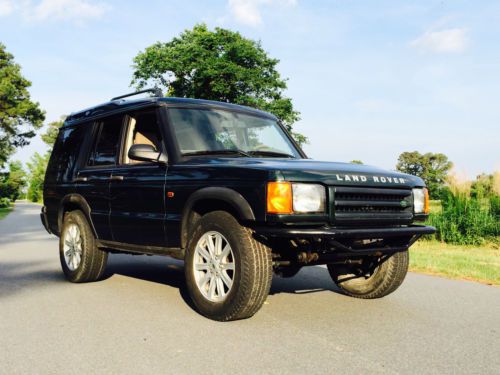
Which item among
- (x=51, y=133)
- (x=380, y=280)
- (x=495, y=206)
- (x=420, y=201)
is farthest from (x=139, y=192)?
(x=51, y=133)

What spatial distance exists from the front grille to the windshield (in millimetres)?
1297

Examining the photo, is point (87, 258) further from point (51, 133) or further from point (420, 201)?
point (51, 133)

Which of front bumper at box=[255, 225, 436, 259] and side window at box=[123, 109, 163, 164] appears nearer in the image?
front bumper at box=[255, 225, 436, 259]

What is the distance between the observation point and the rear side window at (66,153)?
675cm

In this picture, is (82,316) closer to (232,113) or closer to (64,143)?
(232,113)

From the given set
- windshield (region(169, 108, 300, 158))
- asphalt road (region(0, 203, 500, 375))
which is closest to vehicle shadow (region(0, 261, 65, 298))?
asphalt road (region(0, 203, 500, 375))

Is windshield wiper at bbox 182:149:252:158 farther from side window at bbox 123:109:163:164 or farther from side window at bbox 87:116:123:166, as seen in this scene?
side window at bbox 87:116:123:166

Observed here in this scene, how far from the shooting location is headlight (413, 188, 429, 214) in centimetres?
490

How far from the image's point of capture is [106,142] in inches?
246

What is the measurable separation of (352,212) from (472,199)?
9.66 m

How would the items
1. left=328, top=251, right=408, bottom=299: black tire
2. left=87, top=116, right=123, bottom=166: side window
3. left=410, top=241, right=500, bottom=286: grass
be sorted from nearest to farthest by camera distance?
left=328, top=251, right=408, bottom=299: black tire < left=87, top=116, right=123, bottom=166: side window < left=410, top=241, right=500, bottom=286: grass

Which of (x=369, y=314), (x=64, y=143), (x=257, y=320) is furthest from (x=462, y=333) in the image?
(x=64, y=143)

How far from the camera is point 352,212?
430cm

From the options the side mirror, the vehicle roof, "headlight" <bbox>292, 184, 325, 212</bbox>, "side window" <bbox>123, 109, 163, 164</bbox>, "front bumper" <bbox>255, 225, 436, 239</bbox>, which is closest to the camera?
"front bumper" <bbox>255, 225, 436, 239</bbox>
